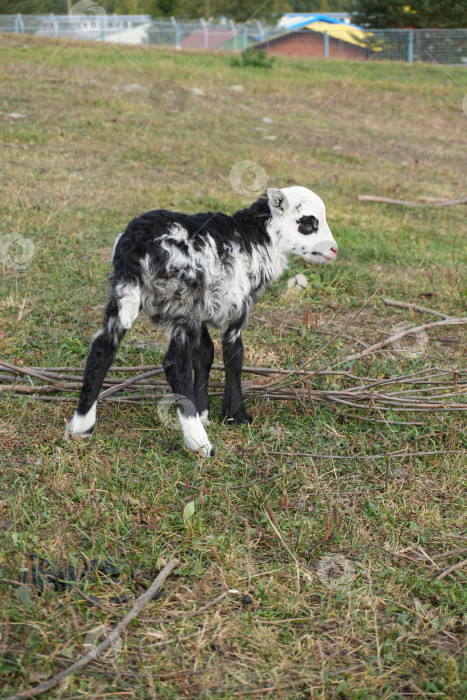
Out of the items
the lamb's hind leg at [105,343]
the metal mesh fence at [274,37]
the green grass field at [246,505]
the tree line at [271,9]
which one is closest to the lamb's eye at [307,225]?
the green grass field at [246,505]

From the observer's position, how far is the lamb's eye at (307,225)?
477 cm

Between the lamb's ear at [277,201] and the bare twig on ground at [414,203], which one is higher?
the lamb's ear at [277,201]

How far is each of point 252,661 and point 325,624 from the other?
16.5 inches

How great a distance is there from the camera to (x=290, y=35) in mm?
→ 31734

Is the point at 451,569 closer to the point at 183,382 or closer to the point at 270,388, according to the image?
the point at 183,382

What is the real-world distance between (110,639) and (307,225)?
2977 mm

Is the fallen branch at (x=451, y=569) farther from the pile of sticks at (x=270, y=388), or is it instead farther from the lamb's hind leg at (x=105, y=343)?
the lamb's hind leg at (x=105, y=343)

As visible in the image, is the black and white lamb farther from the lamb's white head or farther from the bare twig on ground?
the bare twig on ground

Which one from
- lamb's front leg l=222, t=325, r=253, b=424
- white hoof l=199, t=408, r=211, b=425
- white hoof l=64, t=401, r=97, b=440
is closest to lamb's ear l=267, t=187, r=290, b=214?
lamb's front leg l=222, t=325, r=253, b=424

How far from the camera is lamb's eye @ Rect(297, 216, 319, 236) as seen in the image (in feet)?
15.6

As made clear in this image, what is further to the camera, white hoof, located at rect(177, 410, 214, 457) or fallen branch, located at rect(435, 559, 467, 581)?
white hoof, located at rect(177, 410, 214, 457)

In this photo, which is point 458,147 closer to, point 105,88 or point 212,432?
point 105,88

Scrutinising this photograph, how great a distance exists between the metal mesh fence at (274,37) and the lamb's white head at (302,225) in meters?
21.5

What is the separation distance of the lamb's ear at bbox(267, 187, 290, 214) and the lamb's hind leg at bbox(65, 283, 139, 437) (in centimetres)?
125
